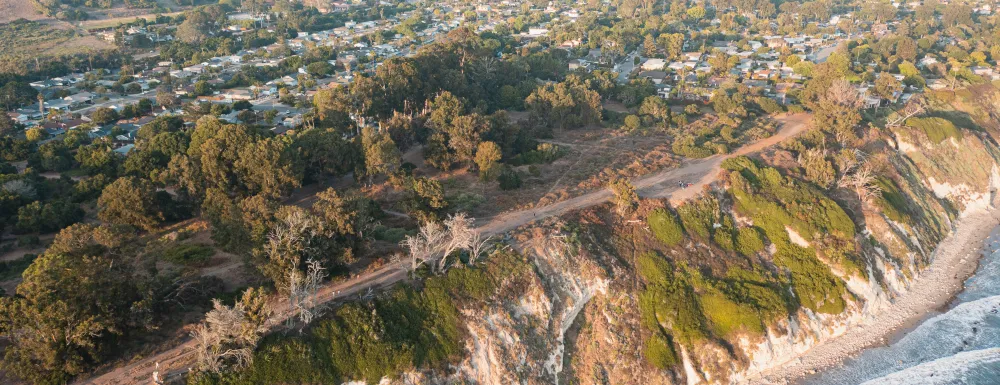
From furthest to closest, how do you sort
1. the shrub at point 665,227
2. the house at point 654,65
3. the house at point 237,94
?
the house at point 654,65 < the house at point 237,94 < the shrub at point 665,227

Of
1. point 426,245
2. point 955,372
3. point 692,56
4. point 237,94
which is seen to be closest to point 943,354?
point 955,372

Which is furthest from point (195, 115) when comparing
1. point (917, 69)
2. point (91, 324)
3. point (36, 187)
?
point (917, 69)

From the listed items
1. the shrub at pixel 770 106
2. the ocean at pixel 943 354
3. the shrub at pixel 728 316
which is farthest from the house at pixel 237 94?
the ocean at pixel 943 354

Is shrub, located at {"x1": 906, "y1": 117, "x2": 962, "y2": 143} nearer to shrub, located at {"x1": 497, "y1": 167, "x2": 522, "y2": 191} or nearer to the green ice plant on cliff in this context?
the green ice plant on cliff

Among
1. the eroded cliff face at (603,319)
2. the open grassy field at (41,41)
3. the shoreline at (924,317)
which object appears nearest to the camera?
the eroded cliff face at (603,319)

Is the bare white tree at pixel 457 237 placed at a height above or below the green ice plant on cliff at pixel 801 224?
above

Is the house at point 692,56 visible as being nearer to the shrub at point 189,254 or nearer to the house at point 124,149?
the house at point 124,149
